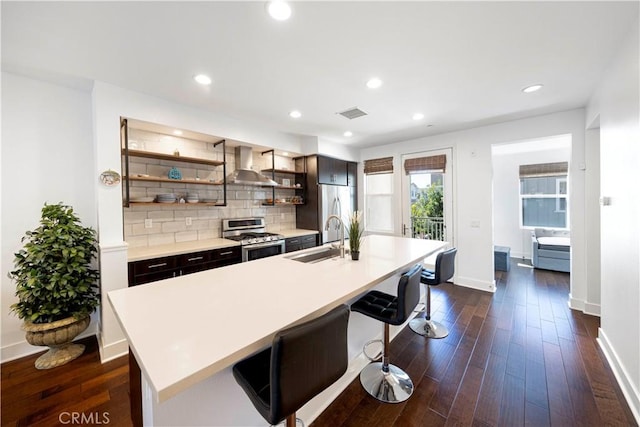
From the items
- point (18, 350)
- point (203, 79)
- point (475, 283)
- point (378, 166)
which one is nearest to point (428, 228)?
point (475, 283)

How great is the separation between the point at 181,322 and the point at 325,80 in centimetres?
229

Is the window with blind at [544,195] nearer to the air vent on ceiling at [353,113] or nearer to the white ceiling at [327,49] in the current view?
the white ceiling at [327,49]


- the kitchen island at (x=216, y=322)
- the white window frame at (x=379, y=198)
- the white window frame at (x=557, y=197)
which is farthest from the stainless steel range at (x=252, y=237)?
the white window frame at (x=557, y=197)

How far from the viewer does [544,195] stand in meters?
5.54

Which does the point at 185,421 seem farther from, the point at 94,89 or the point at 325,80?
the point at 94,89

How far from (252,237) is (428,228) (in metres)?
3.18

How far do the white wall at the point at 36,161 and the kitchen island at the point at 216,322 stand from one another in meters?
1.96

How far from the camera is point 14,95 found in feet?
7.50

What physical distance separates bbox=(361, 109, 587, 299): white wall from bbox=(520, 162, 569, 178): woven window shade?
→ 2498 mm

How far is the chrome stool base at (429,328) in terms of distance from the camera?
103 inches

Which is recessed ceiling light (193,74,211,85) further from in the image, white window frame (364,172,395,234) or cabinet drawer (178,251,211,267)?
white window frame (364,172,395,234)

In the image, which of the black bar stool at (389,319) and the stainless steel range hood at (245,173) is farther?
the stainless steel range hood at (245,173)

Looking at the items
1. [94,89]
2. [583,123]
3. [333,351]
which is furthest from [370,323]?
[583,123]

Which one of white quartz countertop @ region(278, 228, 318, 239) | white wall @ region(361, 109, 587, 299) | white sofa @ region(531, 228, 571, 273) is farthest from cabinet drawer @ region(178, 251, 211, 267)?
white sofa @ region(531, 228, 571, 273)
